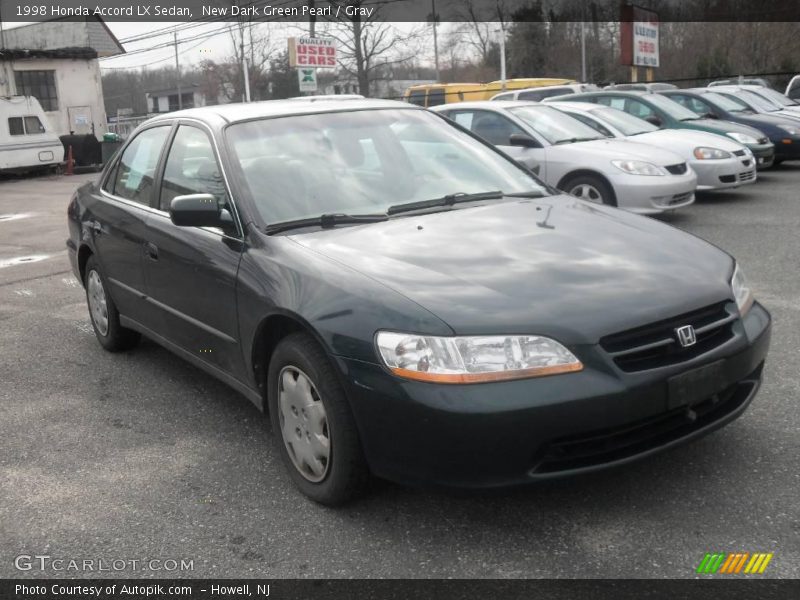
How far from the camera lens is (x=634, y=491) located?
3146mm

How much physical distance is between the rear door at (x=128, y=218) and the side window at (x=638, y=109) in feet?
31.0

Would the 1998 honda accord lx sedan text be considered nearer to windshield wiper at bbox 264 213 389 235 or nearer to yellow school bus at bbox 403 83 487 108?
windshield wiper at bbox 264 213 389 235

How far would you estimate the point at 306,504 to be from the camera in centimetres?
324

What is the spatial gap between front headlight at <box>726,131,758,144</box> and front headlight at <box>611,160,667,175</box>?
4.38 m

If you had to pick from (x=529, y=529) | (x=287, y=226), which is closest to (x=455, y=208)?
(x=287, y=226)

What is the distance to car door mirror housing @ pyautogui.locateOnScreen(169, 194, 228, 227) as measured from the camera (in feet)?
11.7

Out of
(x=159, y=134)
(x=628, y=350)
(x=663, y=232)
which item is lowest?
(x=628, y=350)

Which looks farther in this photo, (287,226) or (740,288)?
(287,226)

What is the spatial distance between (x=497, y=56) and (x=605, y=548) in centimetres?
5827

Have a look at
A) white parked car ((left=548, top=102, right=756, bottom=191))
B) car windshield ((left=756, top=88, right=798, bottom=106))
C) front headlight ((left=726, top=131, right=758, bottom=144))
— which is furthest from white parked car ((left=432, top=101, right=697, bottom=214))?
car windshield ((left=756, top=88, right=798, bottom=106))

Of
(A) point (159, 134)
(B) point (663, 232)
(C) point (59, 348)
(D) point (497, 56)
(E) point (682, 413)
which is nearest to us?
(E) point (682, 413)

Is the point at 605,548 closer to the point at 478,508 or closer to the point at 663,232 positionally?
the point at 478,508

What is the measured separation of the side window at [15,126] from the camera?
22094mm

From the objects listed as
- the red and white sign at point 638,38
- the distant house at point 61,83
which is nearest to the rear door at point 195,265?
the red and white sign at point 638,38
